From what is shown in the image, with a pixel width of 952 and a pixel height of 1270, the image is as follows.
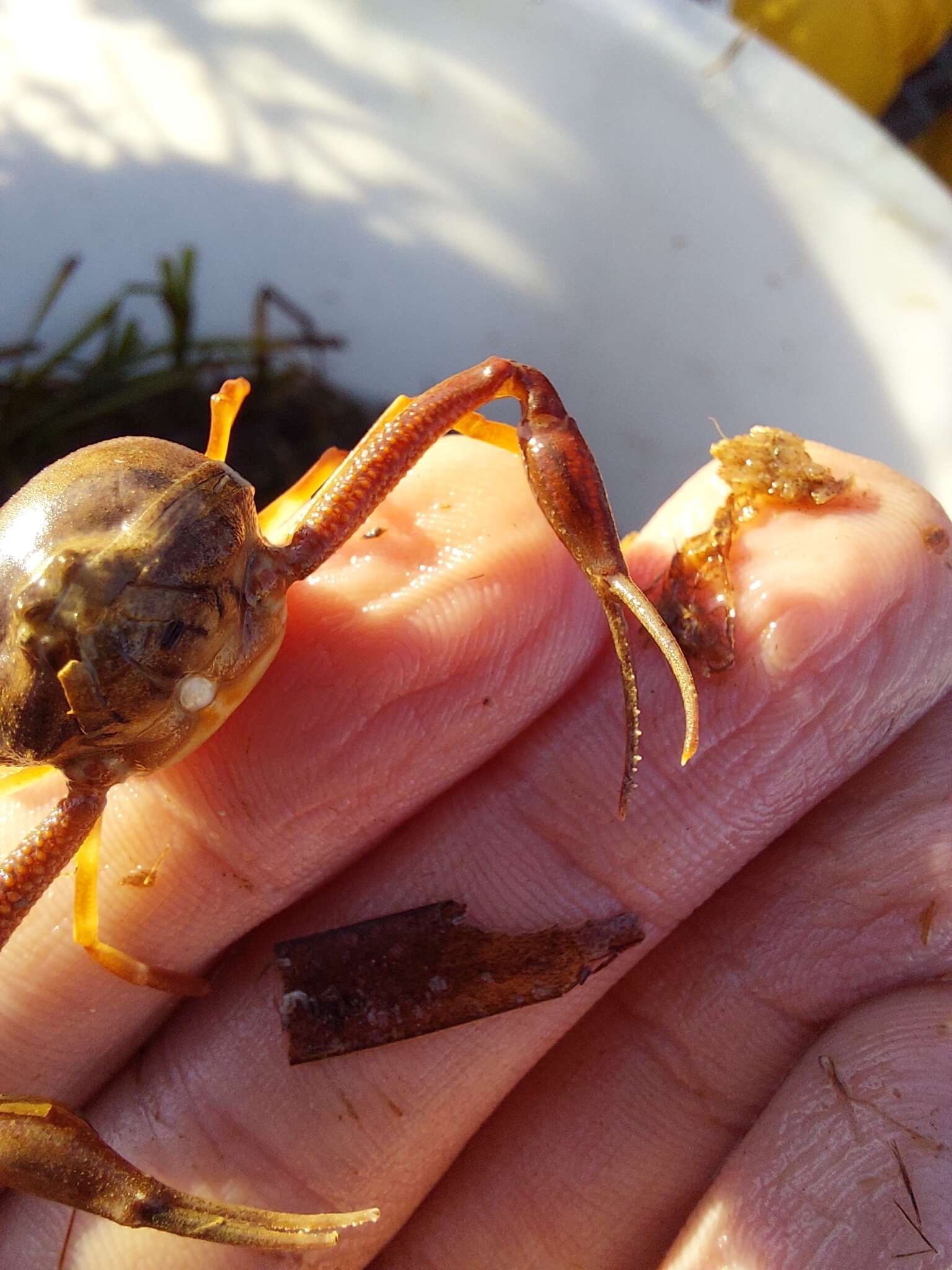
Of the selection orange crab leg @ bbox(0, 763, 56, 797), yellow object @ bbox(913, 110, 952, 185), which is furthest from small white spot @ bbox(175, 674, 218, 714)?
yellow object @ bbox(913, 110, 952, 185)

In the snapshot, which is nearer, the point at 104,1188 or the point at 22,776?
the point at 104,1188

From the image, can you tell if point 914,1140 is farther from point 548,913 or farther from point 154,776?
point 154,776

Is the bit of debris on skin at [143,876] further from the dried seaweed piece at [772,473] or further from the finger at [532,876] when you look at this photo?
the dried seaweed piece at [772,473]

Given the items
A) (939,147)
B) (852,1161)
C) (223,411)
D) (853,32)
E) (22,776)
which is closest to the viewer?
(852,1161)

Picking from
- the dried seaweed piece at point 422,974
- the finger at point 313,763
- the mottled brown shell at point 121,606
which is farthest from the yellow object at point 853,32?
the dried seaweed piece at point 422,974

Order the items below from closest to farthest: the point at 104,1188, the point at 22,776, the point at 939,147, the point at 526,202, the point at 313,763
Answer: the point at 104,1188
the point at 313,763
the point at 22,776
the point at 526,202
the point at 939,147

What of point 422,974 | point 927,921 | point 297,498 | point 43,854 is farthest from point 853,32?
point 43,854

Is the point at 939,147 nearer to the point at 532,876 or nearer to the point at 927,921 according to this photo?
the point at 927,921

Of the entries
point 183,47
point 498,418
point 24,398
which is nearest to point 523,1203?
point 498,418
